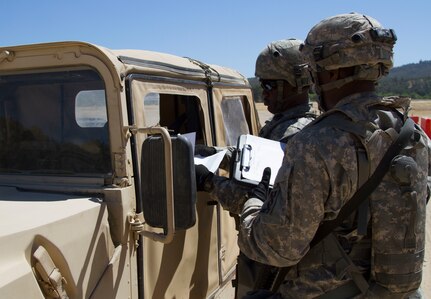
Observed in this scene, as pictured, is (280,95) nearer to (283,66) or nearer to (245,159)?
(283,66)

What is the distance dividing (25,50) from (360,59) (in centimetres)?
171

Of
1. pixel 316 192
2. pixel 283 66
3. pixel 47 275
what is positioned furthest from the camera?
pixel 283 66

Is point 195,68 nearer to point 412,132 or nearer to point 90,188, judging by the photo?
point 90,188

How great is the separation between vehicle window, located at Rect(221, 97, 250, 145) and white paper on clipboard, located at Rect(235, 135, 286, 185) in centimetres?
104

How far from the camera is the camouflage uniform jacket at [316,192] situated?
2051 mm

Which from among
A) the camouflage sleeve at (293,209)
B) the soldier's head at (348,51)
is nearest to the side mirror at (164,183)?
the camouflage sleeve at (293,209)

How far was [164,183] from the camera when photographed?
7.41 feet

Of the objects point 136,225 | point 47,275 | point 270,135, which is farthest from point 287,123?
point 47,275

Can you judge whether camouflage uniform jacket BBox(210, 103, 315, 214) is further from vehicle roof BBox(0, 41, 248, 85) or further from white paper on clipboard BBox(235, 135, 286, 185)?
vehicle roof BBox(0, 41, 248, 85)

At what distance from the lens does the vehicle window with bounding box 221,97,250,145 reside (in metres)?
4.08

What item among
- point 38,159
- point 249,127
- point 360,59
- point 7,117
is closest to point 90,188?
point 38,159

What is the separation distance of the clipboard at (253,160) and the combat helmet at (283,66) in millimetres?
882

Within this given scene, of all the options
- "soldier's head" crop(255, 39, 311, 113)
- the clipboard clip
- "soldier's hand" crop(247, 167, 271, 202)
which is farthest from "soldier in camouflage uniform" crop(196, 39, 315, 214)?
"soldier's hand" crop(247, 167, 271, 202)

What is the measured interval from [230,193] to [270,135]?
31.6 inches
